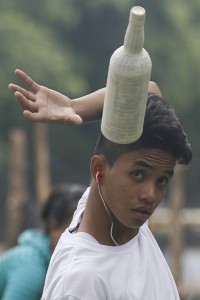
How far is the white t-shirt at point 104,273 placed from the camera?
11.9ft

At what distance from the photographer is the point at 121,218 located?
3.74 m

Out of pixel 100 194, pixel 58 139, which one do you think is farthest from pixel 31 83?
pixel 58 139

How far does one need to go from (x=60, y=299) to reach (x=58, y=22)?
2603 cm

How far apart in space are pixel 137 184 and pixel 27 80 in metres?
0.48

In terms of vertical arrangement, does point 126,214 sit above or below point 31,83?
below

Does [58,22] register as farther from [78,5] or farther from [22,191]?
[22,191]

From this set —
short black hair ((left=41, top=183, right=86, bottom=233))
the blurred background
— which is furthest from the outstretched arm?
the blurred background

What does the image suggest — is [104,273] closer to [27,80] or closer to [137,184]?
[137,184]

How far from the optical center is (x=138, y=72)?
3.41m

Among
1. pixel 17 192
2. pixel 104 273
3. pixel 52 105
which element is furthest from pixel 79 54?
pixel 104 273

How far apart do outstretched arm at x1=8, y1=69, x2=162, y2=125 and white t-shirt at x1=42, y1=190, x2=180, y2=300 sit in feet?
1.22

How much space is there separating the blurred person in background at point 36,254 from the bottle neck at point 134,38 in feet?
6.29

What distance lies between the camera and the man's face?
3701 millimetres

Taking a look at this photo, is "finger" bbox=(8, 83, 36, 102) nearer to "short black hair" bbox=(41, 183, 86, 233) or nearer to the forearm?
the forearm
